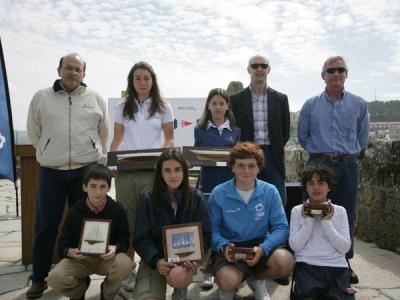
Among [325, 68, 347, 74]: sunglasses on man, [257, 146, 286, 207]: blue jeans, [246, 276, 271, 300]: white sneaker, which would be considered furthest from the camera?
[257, 146, 286, 207]: blue jeans

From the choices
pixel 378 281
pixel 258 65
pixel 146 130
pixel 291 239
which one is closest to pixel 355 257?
pixel 378 281

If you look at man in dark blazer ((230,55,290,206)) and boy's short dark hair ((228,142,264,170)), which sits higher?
man in dark blazer ((230,55,290,206))

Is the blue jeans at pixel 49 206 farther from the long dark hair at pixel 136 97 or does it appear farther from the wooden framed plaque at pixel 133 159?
the long dark hair at pixel 136 97

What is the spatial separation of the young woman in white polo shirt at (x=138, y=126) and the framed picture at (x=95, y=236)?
0.41 metres

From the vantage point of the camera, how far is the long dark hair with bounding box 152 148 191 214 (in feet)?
9.62

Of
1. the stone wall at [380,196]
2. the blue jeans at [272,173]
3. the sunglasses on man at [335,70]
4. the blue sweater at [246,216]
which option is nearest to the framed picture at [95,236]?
the blue sweater at [246,216]

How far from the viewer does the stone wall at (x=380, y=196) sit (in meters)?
4.46

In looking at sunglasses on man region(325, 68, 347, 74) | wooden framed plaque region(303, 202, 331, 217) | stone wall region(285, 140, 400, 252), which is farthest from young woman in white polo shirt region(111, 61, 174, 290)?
stone wall region(285, 140, 400, 252)

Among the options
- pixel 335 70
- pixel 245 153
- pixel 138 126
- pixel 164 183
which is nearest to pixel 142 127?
pixel 138 126

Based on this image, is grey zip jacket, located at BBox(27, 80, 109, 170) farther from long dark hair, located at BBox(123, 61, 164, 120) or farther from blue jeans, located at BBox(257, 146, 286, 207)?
blue jeans, located at BBox(257, 146, 286, 207)

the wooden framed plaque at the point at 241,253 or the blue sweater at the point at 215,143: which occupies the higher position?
the blue sweater at the point at 215,143

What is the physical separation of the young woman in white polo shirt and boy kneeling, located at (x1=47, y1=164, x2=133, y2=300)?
0.26 meters

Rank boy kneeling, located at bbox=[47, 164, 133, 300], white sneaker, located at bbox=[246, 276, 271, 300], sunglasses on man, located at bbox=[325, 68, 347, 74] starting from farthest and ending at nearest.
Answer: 1. sunglasses on man, located at bbox=[325, 68, 347, 74]
2. white sneaker, located at bbox=[246, 276, 271, 300]
3. boy kneeling, located at bbox=[47, 164, 133, 300]

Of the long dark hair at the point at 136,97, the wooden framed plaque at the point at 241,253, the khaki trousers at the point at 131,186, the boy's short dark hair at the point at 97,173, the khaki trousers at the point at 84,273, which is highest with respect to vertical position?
the long dark hair at the point at 136,97
